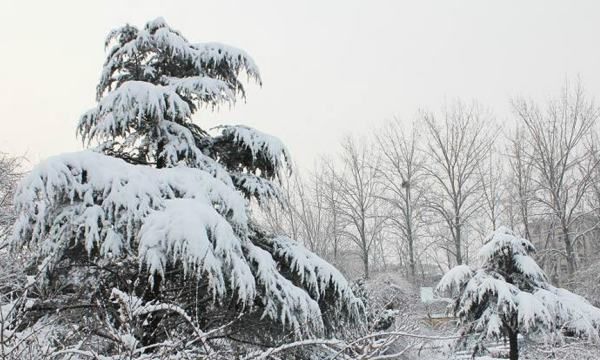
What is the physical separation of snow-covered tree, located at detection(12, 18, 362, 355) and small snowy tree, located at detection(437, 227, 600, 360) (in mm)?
4176

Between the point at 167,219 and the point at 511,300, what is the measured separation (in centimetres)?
694

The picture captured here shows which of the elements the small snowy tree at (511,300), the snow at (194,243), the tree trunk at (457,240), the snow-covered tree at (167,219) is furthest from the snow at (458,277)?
the tree trunk at (457,240)

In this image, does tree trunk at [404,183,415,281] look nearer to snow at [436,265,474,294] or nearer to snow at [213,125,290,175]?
snow at [436,265,474,294]

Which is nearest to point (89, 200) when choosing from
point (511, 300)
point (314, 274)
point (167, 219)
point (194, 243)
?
point (167, 219)

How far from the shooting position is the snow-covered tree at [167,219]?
420cm

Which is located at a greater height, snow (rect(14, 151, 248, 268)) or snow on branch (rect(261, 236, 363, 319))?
snow (rect(14, 151, 248, 268))

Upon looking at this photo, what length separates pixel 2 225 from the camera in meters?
10.5

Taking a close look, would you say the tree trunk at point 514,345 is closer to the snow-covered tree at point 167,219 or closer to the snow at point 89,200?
the snow-covered tree at point 167,219

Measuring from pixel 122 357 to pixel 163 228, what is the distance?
71.4 inches

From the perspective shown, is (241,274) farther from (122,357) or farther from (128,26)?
(128,26)

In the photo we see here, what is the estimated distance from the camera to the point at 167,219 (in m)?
4.19

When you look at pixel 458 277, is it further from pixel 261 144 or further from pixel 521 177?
pixel 521 177

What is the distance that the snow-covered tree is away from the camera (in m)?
4.20

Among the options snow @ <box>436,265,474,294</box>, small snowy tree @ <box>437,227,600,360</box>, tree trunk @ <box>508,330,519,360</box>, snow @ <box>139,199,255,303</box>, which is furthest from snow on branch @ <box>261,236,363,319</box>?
tree trunk @ <box>508,330,519,360</box>
